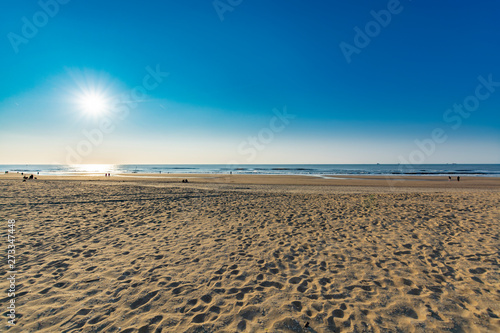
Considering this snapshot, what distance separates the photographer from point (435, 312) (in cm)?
391

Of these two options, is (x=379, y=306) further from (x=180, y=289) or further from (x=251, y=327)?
(x=180, y=289)

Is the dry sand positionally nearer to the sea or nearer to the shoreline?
the shoreline

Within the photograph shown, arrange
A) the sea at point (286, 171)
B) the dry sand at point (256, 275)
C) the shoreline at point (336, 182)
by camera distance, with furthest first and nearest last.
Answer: the sea at point (286, 171), the shoreline at point (336, 182), the dry sand at point (256, 275)

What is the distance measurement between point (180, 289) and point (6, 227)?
28.1ft

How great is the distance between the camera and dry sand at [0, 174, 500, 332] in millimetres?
3721

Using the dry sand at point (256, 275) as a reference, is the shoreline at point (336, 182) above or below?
above

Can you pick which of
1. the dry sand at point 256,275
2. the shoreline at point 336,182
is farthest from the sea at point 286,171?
the dry sand at point 256,275

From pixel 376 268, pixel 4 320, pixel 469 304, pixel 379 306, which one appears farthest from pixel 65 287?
pixel 469 304

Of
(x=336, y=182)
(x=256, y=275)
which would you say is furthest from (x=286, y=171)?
(x=256, y=275)

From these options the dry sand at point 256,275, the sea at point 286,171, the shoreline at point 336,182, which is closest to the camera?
the dry sand at point 256,275

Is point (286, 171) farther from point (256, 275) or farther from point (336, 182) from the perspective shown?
point (256, 275)

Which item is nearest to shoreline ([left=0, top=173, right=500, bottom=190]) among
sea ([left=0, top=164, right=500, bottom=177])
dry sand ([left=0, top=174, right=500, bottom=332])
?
dry sand ([left=0, top=174, right=500, bottom=332])

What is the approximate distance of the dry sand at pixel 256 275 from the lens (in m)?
3.72

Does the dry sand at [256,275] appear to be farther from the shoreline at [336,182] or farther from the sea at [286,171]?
the sea at [286,171]
